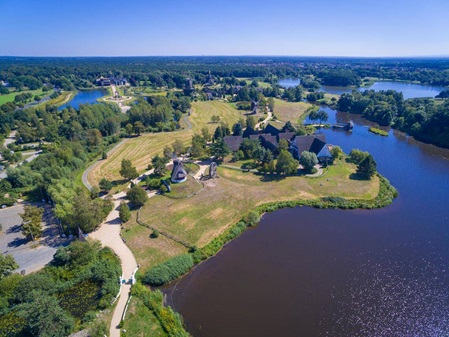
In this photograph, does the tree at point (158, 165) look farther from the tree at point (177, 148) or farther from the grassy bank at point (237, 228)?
the grassy bank at point (237, 228)

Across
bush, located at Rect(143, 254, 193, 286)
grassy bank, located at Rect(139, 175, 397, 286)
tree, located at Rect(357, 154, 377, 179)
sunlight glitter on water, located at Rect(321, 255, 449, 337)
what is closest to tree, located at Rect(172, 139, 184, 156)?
grassy bank, located at Rect(139, 175, 397, 286)

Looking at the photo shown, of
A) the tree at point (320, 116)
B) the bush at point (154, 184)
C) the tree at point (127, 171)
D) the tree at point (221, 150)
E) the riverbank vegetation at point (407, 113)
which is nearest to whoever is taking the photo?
the bush at point (154, 184)

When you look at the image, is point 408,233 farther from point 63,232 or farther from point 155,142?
point 155,142

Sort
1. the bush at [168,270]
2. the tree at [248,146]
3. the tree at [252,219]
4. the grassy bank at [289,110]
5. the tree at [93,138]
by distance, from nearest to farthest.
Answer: the bush at [168,270]
the tree at [252,219]
the tree at [248,146]
the tree at [93,138]
the grassy bank at [289,110]

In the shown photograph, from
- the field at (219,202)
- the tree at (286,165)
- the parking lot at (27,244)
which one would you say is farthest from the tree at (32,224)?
the tree at (286,165)

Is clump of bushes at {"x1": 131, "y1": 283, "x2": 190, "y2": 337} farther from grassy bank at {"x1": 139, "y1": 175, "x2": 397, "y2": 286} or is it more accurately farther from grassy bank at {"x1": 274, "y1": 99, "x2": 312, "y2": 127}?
grassy bank at {"x1": 274, "y1": 99, "x2": 312, "y2": 127}

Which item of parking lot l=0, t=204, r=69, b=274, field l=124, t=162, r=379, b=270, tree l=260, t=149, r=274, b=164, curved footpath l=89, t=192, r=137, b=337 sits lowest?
parking lot l=0, t=204, r=69, b=274
